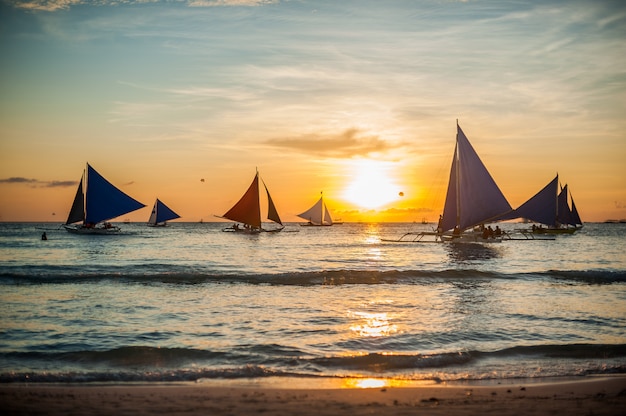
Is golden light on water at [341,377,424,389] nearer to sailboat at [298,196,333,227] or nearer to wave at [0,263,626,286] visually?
wave at [0,263,626,286]

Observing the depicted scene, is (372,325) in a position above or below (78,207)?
below

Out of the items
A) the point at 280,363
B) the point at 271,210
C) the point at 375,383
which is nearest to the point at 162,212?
the point at 271,210

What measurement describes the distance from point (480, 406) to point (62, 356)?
8.85 metres

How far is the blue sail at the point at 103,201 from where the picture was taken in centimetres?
6762

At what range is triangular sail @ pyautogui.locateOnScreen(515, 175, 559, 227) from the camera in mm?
73188

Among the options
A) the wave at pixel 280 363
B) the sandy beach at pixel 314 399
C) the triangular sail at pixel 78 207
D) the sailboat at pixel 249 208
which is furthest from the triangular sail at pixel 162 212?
the sandy beach at pixel 314 399

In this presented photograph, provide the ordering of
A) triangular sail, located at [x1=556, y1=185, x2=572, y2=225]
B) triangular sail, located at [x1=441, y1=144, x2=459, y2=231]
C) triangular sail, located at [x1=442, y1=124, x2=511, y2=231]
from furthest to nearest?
triangular sail, located at [x1=556, y1=185, x2=572, y2=225] → triangular sail, located at [x1=441, y1=144, x2=459, y2=231] → triangular sail, located at [x1=442, y1=124, x2=511, y2=231]

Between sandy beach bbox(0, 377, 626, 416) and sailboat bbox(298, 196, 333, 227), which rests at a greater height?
sailboat bbox(298, 196, 333, 227)

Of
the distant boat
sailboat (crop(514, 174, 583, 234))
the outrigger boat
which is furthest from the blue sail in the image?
A: sailboat (crop(514, 174, 583, 234))

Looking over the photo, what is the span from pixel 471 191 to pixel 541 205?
34149mm

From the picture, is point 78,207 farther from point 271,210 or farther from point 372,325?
point 372,325

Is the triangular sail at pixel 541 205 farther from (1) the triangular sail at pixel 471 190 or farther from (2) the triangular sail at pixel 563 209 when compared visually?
(1) the triangular sail at pixel 471 190

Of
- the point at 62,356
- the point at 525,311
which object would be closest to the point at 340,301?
the point at 525,311

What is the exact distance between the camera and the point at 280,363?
11094mm
